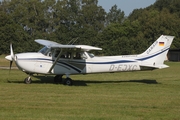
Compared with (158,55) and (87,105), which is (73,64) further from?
(87,105)

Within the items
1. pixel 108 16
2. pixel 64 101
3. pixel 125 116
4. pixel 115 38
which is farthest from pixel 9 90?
pixel 108 16

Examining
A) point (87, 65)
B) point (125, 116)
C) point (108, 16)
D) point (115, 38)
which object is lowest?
point (125, 116)

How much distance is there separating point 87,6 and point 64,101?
3055 inches

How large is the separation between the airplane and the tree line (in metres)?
41.8

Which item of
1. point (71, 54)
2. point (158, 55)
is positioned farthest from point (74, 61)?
point (158, 55)

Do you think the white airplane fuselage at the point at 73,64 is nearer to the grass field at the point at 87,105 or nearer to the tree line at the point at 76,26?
the grass field at the point at 87,105

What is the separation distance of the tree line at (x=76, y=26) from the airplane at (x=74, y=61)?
4183 cm

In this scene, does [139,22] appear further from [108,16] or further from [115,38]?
[108,16]

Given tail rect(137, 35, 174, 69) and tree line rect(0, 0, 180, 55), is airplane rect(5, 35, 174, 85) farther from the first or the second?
tree line rect(0, 0, 180, 55)

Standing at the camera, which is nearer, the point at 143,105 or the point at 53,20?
the point at 143,105

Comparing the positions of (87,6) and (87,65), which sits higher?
(87,6)

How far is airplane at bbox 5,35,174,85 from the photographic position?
16006 millimetres

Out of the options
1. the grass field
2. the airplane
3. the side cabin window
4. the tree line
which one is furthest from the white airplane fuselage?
the tree line

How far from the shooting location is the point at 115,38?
2758 inches
